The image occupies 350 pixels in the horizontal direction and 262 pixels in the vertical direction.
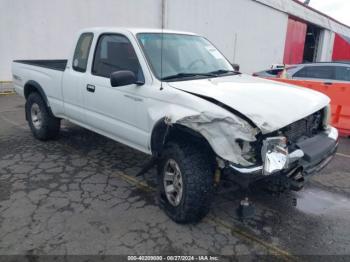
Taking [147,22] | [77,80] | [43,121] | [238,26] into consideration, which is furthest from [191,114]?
[238,26]

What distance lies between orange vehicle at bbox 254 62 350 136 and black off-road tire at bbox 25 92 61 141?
16.8 feet

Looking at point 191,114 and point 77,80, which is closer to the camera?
point 191,114

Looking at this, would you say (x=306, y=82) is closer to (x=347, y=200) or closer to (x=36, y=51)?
(x=347, y=200)

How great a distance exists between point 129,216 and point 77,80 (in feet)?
7.01

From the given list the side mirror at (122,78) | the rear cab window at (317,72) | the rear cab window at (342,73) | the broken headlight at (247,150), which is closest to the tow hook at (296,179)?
the broken headlight at (247,150)

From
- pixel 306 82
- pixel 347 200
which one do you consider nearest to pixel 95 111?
pixel 347 200

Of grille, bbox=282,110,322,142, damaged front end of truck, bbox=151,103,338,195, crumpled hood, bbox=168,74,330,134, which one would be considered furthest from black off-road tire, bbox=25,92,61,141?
grille, bbox=282,110,322,142

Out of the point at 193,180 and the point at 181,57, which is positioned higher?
the point at 181,57

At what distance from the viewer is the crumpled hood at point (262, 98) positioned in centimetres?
284

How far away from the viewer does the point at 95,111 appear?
435 centimetres

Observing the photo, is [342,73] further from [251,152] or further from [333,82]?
[251,152]

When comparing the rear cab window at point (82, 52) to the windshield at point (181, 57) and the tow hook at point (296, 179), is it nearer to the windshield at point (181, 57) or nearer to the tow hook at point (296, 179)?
the windshield at point (181, 57)

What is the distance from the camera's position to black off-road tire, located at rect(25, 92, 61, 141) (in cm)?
540

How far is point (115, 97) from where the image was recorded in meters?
3.93
